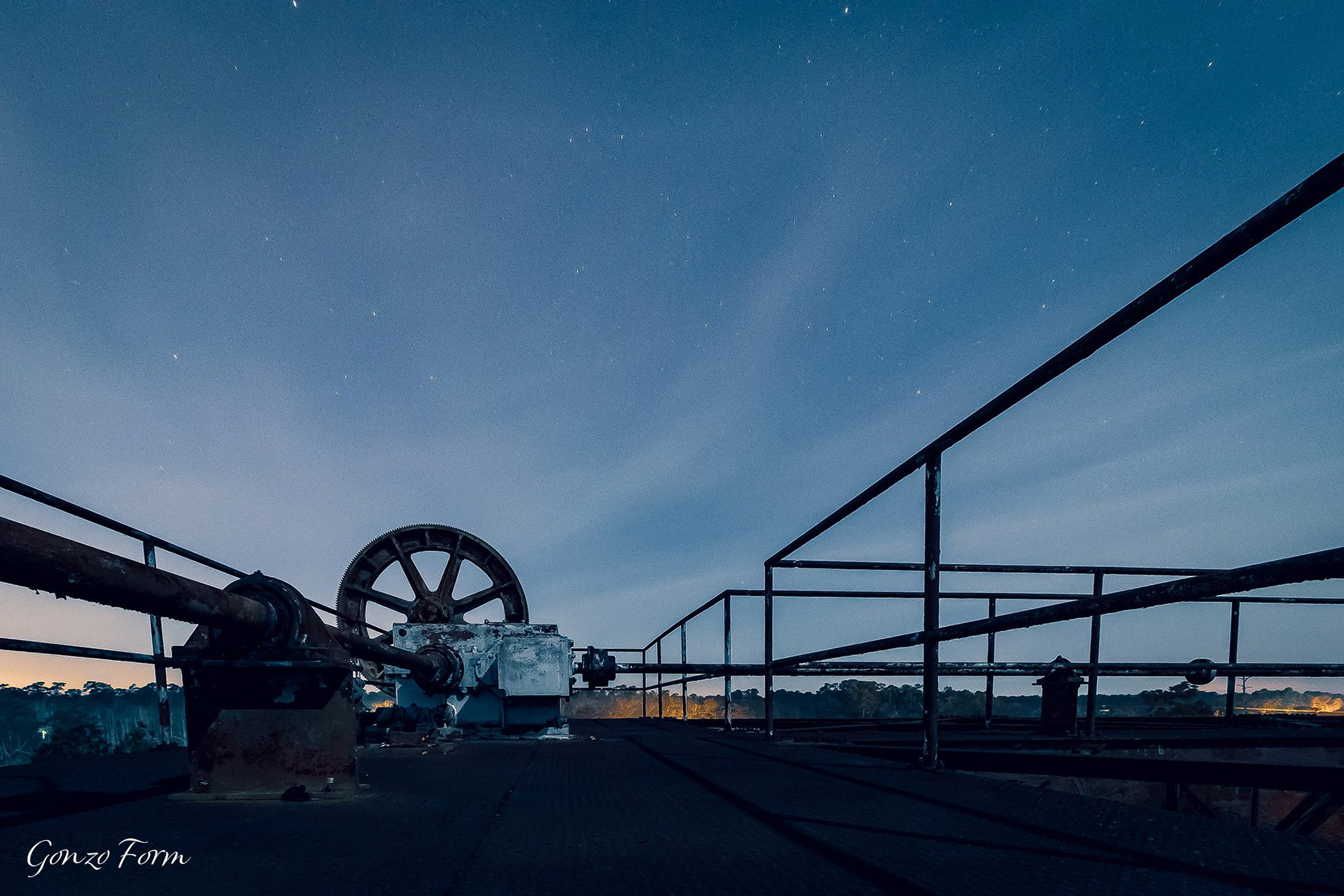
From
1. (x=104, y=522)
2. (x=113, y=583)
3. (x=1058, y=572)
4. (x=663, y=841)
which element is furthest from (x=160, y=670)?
(x=1058, y=572)

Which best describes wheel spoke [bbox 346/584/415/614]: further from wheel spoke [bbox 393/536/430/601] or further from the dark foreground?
the dark foreground

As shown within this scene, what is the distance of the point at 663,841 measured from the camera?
59.5 inches

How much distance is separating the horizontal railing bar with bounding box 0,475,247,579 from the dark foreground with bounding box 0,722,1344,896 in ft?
2.84

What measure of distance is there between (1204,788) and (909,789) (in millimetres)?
3642

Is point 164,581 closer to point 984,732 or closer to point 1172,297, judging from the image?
point 1172,297

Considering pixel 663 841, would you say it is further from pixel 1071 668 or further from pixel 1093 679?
pixel 1093 679

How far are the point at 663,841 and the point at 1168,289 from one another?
156cm

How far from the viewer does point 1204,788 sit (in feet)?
14.6

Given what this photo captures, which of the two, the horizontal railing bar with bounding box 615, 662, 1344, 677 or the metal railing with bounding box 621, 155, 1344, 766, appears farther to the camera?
the horizontal railing bar with bounding box 615, 662, 1344, 677

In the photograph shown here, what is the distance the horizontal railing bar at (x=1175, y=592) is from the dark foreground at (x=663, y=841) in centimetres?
46

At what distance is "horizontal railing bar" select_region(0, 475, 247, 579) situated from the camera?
2.72 meters

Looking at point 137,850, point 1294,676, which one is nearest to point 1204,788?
point 1294,676

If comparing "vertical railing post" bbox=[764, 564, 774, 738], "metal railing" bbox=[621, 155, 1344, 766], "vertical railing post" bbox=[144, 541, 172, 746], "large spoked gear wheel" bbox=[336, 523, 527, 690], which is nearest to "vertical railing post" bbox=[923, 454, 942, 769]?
"metal railing" bbox=[621, 155, 1344, 766]

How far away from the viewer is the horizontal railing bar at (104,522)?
2.72m
